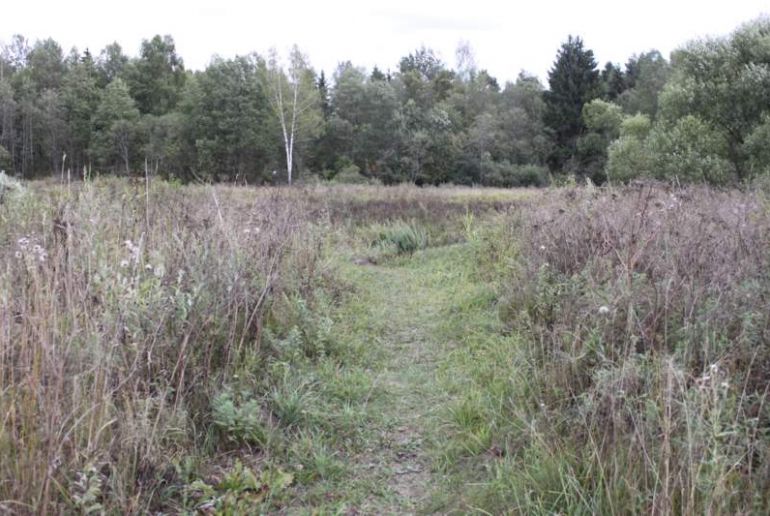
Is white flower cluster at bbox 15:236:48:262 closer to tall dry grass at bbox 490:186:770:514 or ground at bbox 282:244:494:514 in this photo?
ground at bbox 282:244:494:514

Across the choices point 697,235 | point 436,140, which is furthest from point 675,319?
point 436,140

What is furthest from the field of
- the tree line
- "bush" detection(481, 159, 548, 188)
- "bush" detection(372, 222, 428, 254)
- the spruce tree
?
the spruce tree

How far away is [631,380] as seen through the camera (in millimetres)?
2660

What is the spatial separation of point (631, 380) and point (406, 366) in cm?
239

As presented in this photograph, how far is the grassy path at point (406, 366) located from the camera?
303cm

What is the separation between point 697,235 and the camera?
4.46m

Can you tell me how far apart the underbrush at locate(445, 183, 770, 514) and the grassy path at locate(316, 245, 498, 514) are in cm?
20

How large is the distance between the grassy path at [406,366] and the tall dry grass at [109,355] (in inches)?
36.7

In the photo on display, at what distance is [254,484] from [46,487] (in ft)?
3.22

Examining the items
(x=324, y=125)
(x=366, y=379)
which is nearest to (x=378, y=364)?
Result: (x=366, y=379)

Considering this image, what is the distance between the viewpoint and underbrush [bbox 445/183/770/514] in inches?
86.0

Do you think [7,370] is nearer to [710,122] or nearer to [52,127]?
[710,122]

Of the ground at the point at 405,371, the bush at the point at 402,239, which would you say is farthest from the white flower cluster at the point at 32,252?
the bush at the point at 402,239

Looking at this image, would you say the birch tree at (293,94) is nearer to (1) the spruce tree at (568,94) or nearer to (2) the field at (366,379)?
(1) the spruce tree at (568,94)
